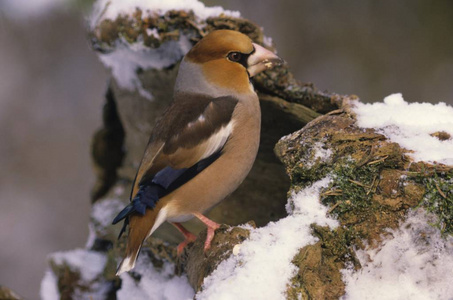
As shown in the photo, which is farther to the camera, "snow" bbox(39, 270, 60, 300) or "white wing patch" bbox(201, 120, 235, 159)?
"snow" bbox(39, 270, 60, 300)

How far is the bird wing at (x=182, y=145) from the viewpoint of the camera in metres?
2.37

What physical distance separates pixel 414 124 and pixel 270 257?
35.2 inches

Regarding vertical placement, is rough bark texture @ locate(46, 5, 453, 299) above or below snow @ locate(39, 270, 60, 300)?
above

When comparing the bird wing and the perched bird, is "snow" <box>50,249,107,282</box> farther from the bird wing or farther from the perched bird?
the bird wing

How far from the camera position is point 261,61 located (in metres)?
2.69

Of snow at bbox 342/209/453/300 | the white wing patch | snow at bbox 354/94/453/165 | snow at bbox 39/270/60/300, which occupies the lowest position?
snow at bbox 39/270/60/300

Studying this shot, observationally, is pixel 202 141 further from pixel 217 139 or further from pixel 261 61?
pixel 261 61

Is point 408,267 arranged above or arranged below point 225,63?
below

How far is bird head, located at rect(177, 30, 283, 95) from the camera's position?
2664 millimetres

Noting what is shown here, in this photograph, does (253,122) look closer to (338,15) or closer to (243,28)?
(243,28)

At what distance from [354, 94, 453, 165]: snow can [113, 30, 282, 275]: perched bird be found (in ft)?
1.96

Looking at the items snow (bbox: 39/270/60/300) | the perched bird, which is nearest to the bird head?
the perched bird

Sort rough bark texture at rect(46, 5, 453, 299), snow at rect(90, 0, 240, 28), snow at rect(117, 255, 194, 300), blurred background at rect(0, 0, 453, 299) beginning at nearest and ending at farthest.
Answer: rough bark texture at rect(46, 5, 453, 299)
snow at rect(117, 255, 194, 300)
snow at rect(90, 0, 240, 28)
blurred background at rect(0, 0, 453, 299)

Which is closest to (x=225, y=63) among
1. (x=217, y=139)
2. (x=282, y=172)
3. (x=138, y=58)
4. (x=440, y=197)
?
(x=217, y=139)
